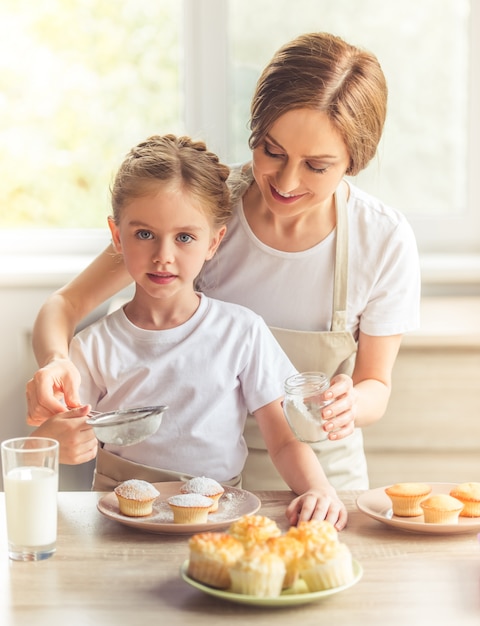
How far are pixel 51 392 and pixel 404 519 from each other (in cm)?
56

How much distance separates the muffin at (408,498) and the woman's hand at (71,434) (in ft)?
1.47

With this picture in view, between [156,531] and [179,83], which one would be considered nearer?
[156,531]

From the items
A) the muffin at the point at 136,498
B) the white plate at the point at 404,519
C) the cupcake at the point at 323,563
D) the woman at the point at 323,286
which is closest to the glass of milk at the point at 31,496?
the muffin at the point at 136,498

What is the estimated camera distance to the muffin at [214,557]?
1118 mm

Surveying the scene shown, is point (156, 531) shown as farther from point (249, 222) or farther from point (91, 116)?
point (91, 116)

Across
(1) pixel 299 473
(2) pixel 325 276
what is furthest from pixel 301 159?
(1) pixel 299 473

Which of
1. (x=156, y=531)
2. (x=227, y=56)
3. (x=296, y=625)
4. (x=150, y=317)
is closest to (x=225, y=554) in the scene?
(x=296, y=625)

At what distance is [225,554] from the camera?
3.66 ft

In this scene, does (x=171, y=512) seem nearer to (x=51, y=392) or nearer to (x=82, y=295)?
(x=51, y=392)

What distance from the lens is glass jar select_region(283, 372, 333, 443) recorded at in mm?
1354

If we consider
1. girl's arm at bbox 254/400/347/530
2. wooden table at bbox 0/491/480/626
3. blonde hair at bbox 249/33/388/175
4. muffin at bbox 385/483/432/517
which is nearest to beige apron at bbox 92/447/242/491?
girl's arm at bbox 254/400/347/530

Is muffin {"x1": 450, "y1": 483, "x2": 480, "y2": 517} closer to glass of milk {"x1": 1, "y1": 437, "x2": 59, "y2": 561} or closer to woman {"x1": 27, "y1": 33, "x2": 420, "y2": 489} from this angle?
woman {"x1": 27, "y1": 33, "x2": 420, "y2": 489}

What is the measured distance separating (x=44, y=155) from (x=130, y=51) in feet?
1.31

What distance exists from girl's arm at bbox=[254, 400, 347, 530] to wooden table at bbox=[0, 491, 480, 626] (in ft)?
0.11
